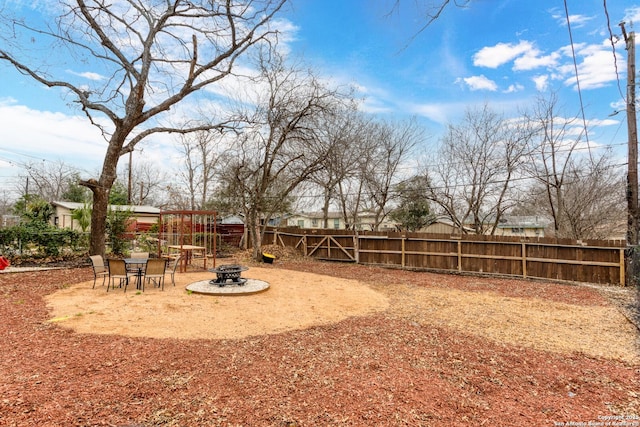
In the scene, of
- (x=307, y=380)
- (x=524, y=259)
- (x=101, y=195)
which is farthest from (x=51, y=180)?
(x=524, y=259)

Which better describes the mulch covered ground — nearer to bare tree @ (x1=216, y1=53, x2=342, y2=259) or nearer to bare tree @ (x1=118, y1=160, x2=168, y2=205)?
bare tree @ (x1=216, y1=53, x2=342, y2=259)

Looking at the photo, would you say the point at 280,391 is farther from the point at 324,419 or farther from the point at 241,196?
the point at 241,196

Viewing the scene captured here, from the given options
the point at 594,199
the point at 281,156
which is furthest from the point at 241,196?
the point at 594,199

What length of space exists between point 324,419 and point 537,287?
868 centimetres

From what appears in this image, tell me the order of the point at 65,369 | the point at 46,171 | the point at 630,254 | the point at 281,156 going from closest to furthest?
the point at 65,369, the point at 630,254, the point at 281,156, the point at 46,171

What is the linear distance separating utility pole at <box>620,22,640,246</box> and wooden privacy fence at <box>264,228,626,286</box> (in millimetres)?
543

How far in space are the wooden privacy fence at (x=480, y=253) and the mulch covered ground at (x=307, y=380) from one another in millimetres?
6703

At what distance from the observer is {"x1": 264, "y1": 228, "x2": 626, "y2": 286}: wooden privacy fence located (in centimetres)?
905

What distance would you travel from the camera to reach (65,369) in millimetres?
3240

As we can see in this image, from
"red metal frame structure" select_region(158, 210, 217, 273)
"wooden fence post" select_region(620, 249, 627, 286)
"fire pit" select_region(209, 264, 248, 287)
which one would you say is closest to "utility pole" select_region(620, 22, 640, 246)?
"wooden fence post" select_region(620, 249, 627, 286)

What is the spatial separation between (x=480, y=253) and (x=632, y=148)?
504 cm

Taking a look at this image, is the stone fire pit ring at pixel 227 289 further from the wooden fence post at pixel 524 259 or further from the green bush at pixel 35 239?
the wooden fence post at pixel 524 259

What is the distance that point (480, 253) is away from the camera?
35.4 ft

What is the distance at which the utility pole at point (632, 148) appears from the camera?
28.9 ft
